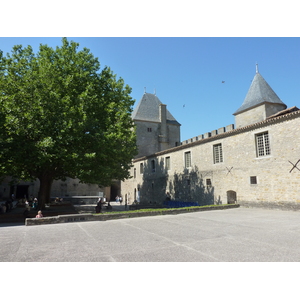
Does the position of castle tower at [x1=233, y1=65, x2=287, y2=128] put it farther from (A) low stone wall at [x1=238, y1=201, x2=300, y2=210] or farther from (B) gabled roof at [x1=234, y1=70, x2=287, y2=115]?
(A) low stone wall at [x1=238, y1=201, x2=300, y2=210]

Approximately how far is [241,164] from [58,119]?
13808 millimetres

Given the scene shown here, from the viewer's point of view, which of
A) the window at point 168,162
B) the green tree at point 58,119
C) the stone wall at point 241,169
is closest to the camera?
the green tree at point 58,119

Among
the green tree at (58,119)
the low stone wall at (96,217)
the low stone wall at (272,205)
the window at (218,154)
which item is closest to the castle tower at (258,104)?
the window at (218,154)

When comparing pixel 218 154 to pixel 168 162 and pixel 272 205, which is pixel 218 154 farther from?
pixel 168 162

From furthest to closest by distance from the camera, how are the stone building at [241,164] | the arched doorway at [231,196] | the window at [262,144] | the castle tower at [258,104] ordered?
the castle tower at [258,104], the arched doorway at [231,196], the window at [262,144], the stone building at [241,164]

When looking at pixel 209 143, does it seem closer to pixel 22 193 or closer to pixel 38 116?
pixel 38 116

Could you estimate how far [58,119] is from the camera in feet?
47.5

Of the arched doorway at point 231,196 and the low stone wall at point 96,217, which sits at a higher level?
the arched doorway at point 231,196

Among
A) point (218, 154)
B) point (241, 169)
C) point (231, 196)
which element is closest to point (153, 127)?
point (218, 154)

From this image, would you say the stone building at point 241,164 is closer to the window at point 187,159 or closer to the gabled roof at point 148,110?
the window at point 187,159

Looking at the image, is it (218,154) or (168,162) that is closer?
(218,154)

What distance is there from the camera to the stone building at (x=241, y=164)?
15.3 meters

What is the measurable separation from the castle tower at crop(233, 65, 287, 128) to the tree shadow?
12.6m

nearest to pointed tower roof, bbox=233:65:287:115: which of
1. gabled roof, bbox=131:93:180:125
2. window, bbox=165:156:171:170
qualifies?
window, bbox=165:156:171:170
